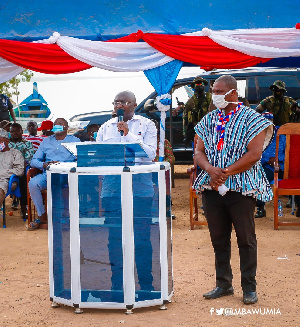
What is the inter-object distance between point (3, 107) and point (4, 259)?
6125 millimetres

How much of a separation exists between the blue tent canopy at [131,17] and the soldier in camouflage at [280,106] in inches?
63.4

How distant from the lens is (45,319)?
4.85m

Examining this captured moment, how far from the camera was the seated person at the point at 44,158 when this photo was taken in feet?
28.6

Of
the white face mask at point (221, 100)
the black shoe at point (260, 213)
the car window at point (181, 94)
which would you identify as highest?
the car window at point (181, 94)

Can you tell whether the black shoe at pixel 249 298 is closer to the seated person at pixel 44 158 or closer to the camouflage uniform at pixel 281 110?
the seated person at pixel 44 158

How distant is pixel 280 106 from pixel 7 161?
462 centimetres

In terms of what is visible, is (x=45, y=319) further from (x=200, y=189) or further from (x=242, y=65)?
(x=242, y=65)

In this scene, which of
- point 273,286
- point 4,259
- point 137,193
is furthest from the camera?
point 4,259

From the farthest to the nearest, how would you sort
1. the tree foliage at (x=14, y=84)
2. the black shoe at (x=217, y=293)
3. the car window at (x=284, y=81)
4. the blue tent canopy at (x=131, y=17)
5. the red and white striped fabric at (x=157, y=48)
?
the tree foliage at (x=14, y=84) < the car window at (x=284, y=81) < the blue tent canopy at (x=131, y=17) < the red and white striped fabric at (x=157, y=48) < the black shoe at (x=217, y=293)

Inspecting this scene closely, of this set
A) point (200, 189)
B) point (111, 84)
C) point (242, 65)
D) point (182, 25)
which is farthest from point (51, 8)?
point (111, 84)

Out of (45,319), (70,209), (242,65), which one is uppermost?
(242,65)

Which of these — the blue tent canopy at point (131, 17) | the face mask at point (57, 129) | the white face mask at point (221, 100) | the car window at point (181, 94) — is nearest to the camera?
the white face mask at point (221, 100)

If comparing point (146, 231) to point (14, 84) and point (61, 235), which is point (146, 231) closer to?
point (61, 235)

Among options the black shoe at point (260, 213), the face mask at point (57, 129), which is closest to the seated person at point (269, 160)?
the black shoe at point (260, 213)
